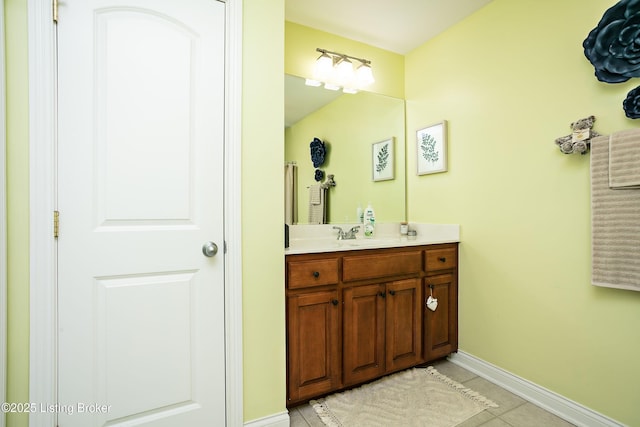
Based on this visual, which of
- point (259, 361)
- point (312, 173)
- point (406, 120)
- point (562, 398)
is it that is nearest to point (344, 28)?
point (406, 120)

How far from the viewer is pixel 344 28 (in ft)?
7.51

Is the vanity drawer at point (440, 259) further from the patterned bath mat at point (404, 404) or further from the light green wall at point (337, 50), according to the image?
the light green wall at point (337, 50)

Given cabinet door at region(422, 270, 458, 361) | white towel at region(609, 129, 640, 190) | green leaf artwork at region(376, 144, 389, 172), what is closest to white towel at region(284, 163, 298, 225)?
green leaf artwork at region(376, 144, 389, 172)

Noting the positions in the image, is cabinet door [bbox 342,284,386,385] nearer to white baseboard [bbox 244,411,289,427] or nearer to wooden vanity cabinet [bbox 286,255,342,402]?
wooden vanity cabinet [bbox 286,255,342,402]

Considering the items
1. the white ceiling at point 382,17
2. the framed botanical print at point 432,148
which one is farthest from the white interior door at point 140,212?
the framed botanical print at point 432,148

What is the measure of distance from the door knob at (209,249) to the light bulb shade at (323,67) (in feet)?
5.09

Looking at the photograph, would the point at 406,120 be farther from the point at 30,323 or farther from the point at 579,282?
the point at 30,323

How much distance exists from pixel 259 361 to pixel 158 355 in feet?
1.48

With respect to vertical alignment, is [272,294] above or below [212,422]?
above

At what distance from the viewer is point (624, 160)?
1.32m

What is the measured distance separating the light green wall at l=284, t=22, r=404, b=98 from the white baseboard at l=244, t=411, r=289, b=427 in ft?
7.04

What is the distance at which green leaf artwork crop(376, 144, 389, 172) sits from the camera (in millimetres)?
2566

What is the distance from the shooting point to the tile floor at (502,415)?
5.15ft

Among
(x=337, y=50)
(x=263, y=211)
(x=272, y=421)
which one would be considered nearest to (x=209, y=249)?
(x=263, y=211)
